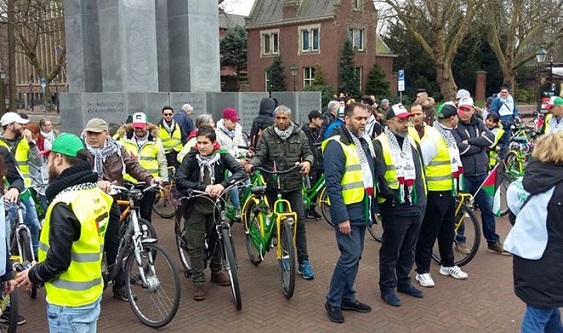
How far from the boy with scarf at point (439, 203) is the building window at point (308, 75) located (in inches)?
1666

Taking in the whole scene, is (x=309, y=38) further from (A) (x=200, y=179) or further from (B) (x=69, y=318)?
(B) (x=69, y=318)

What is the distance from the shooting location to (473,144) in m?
7.00

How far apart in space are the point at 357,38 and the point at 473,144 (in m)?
42.1

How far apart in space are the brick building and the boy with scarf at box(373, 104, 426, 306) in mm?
38579

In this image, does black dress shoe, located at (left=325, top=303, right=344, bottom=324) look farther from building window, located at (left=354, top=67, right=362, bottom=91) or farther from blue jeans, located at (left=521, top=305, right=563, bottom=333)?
building window, located at (left=354, top=67, right=362, bottom=91)

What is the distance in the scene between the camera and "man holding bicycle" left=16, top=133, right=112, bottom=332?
3.08m

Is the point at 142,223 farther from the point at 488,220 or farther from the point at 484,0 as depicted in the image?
the point at 484,0

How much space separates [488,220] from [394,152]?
2798 mm

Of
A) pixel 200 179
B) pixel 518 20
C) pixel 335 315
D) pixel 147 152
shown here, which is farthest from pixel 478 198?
pixel 518 20

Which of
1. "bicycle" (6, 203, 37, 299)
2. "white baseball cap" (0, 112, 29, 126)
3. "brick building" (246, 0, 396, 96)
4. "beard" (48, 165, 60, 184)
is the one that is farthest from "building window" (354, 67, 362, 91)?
"beard" (48, 165, 60, 184)

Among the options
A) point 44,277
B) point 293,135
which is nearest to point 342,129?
point 293,135

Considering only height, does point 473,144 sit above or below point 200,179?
above

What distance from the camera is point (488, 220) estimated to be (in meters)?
7.42

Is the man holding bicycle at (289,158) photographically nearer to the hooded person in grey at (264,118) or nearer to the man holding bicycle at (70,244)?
the hooded person in grey at (264,118)
